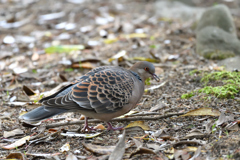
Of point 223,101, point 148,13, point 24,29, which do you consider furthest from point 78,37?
point 223,101

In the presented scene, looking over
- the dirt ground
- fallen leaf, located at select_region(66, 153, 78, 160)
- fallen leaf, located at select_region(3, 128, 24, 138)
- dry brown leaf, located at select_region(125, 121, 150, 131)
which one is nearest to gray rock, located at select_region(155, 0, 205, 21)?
the dirt ground

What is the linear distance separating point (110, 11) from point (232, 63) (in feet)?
17.1

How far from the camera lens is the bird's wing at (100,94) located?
381 centimetres

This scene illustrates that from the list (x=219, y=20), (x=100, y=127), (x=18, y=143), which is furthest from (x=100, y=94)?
(x=219, y=20)

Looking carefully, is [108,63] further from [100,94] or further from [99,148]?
[99,148]

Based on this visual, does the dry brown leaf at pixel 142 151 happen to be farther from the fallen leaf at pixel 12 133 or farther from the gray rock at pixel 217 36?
the gray rock at pixel 217 36

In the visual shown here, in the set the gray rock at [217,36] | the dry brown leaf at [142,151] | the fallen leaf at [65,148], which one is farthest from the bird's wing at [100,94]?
the gray rock at [217,36]

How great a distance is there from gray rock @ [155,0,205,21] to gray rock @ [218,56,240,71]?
3400mm

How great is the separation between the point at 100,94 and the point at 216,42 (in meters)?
3.27

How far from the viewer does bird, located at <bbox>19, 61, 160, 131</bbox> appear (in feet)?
12.5

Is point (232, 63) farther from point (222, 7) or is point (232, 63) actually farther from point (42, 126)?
point (42, 126)

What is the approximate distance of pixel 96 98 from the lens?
386 cm

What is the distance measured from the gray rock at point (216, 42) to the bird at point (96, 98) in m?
2.61

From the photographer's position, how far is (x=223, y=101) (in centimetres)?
430
